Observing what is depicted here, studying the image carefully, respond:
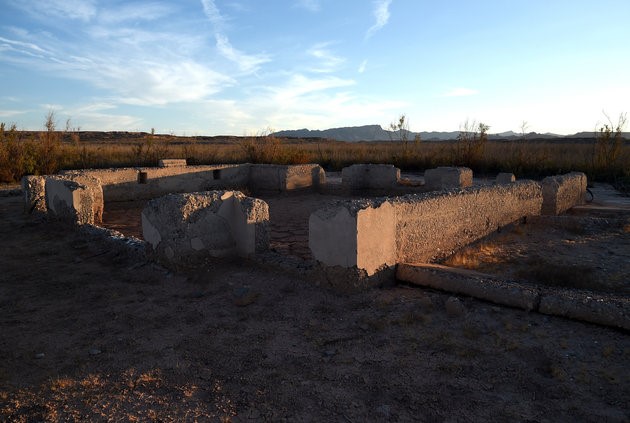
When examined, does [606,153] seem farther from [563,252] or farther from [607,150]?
[563,252]

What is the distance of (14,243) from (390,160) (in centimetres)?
1177

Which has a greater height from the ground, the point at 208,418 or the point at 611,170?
the point at 611,170

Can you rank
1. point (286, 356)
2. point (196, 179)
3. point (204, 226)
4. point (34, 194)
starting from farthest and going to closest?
point (196, 179)
point (34, 194)
point (204, 226)
point (286, 356)

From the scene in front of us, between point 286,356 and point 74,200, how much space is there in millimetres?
4907

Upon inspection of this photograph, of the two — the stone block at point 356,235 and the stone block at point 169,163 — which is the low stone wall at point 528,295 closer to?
the stone block at point 356,235

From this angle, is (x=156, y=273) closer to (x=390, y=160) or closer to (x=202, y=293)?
(x=202, y=293)

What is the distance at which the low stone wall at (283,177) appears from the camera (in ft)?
34.1

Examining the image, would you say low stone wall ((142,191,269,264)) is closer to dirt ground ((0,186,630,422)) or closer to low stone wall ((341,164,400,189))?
dirt ground ((0,186,630,422))

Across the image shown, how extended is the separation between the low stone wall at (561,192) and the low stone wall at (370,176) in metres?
3.77

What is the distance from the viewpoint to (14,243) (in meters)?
5.89

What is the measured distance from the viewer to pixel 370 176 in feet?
35.5

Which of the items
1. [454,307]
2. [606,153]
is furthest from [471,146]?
[454,307]

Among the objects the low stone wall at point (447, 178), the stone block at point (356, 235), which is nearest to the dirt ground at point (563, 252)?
the stone block at point (356, 235)

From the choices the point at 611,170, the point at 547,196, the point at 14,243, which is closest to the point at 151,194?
the point at 14,243
